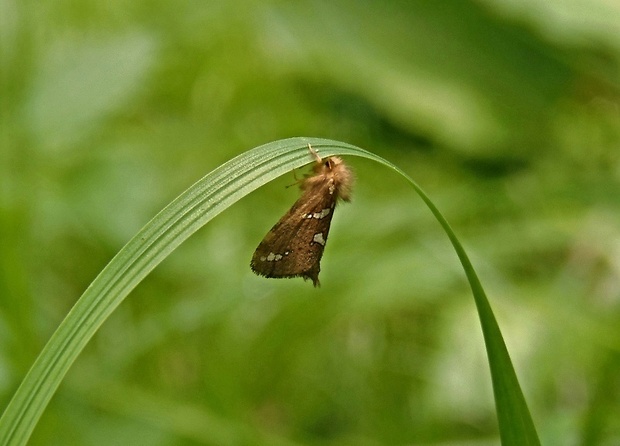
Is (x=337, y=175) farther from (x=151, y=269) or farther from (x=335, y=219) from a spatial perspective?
(x=335, y=219)

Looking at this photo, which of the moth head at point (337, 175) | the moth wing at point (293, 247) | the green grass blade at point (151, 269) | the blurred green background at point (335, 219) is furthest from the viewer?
the blurred green background at point (335, 219)

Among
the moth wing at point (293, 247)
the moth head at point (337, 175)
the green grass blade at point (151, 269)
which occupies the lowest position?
the green grass blade at point (151, 269)

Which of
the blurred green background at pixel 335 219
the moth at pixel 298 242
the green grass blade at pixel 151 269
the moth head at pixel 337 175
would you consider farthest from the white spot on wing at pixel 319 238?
the blurred green background at pixel 335 219

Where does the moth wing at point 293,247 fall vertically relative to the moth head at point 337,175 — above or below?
below

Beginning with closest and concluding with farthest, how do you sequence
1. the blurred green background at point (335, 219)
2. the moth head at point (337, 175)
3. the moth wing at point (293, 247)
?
1. the moth wing at point (293, 247)
2. the moth head at point (337, 175)
3. the blurred green background at point (335, 219)

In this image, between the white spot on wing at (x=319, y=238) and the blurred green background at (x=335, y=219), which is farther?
the blurred green background at (x=335, y=219)

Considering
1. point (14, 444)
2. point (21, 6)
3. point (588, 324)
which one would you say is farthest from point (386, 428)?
point (21, 6)

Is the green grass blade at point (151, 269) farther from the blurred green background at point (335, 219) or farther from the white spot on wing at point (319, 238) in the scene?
the blurred green background at point (335, 219)

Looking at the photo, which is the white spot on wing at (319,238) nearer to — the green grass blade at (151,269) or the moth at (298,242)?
the moth at (298,242)
